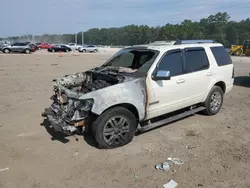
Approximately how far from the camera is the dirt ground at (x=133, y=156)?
3787 mm

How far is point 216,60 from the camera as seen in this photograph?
649 centimetres

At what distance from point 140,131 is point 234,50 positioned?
133ft

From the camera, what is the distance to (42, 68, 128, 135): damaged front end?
179 inches

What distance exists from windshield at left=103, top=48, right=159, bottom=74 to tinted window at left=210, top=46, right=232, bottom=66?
1916 millimetres

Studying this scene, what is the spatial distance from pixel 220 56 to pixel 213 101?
45.9 inches

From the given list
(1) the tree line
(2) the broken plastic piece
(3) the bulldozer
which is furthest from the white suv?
(1) the tree line

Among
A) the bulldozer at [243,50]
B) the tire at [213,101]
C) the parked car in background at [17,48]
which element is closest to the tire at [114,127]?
the tire at [213,101]

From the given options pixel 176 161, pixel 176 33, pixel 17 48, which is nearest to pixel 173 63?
pixel 176 161

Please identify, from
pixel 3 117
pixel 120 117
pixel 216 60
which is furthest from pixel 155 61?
pixel 3 117

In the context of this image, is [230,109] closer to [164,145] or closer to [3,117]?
[164,145]

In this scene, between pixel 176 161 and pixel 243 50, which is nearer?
pixel 176 161

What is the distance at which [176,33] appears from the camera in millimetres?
98000

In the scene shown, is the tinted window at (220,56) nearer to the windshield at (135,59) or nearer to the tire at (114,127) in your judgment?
the windshield at (135,59)

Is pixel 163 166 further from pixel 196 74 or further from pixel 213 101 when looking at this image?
pixel 213 101
